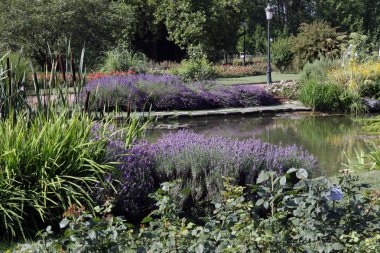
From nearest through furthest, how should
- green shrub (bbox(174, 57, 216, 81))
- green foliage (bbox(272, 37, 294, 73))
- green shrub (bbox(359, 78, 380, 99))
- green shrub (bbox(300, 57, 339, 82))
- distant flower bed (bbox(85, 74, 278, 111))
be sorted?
distant flower bed (bbox(85, 74, 278, 111)) < green shrub (bbox(359, 78, 380, 99)) < green shrub (bbox(300, 57, 339, 82)) < green shrub (bbox(174, 57, 216, 81)) < green foliage (bbox(272, 37, 294, 73))

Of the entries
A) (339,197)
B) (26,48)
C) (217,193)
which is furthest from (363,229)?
(26,48)

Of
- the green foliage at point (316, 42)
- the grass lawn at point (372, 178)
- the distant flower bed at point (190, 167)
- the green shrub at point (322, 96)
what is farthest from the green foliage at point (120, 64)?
the distant flower bed at point (190, 167)

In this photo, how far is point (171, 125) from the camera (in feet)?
43.4

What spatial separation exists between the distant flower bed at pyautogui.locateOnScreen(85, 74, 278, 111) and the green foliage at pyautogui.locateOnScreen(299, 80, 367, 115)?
5.76ft

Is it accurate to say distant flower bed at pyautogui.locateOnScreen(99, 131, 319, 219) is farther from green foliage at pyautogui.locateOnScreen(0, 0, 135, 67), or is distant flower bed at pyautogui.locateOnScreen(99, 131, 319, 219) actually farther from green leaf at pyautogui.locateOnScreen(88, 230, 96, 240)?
green foliage at pyautogui.locateOnScreen(0, 0, 135, 67)

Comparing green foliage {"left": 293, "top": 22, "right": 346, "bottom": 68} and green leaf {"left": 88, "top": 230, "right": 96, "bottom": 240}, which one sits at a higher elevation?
green foliage {"left": 293, "top": 22, "right": 346, "bottom": 68}

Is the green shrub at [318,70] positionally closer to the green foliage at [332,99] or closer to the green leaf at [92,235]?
the green foliage at [332,99]

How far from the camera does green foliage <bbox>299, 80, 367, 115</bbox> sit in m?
15.7

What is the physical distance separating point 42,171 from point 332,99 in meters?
12.8

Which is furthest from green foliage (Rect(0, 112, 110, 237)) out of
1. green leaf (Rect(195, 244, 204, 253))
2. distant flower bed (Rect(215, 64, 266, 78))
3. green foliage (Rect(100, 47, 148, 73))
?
distant flower bed (Rect(215, 64, 266, 78))

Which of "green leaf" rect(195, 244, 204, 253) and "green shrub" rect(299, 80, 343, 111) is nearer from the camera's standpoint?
"green leaf" rect(195, 244, 204, 253)

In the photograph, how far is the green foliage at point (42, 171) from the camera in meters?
4.33

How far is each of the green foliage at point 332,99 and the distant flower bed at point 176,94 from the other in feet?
5.76

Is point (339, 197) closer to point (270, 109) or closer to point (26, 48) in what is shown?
point (270, 109)
